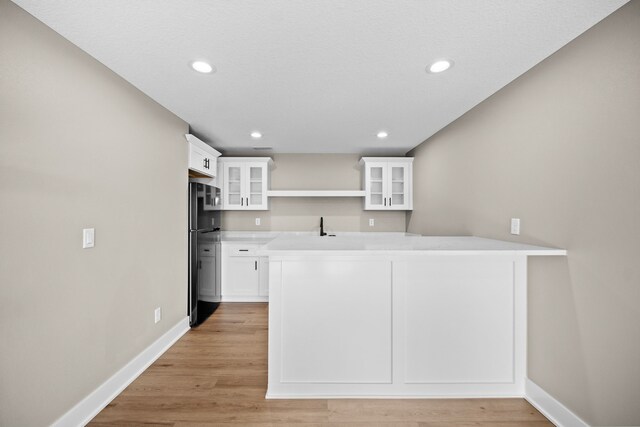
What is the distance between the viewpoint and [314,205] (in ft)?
14.7

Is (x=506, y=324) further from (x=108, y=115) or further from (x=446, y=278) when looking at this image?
(x=108, y=115)

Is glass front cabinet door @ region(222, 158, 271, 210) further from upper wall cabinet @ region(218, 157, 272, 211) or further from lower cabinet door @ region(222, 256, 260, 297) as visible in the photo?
lower cabinet door @ region(222, 256, 260, 297)

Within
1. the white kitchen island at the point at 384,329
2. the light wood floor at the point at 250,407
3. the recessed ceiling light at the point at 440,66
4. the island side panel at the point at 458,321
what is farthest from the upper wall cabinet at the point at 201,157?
the island side panel at the point at 458,321

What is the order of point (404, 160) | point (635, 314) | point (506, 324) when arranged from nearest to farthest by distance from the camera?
1. point (635, 314)
2. point (506, 324)
3. point (404, 160)

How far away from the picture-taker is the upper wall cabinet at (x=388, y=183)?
413 cm

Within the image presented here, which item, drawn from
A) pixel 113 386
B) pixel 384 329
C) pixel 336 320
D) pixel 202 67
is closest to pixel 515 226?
pixel 384 329

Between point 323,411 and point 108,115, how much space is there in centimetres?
251

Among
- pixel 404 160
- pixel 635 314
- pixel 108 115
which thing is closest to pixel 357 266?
pixel 635 314

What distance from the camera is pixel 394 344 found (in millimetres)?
1800

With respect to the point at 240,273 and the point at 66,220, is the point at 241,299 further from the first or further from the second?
the point at 66,220

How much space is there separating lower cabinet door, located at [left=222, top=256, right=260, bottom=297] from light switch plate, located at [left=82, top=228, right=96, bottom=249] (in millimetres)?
2141

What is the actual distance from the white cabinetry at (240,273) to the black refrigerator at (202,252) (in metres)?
0.14

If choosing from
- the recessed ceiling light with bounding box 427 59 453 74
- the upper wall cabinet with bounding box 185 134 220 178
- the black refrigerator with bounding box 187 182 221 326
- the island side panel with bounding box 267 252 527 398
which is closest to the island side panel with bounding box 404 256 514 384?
the island side panel with bounding box 267 252 527 398

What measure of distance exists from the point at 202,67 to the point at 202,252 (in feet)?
6.98
